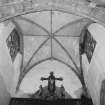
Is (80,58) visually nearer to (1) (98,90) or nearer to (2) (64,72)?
(2) (64,72)

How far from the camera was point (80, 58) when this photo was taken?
486 inches


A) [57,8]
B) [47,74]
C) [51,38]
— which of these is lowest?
[47,74]

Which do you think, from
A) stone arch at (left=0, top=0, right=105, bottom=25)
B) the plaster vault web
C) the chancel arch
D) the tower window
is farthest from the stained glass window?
stone arch at (left=0, top=0, right=105, bottom=25)

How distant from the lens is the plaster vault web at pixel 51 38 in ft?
36.7

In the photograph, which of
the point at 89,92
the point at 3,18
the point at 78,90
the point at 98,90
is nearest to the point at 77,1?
the point at 3,18

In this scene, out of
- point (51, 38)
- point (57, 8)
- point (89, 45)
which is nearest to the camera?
point (57, 8)

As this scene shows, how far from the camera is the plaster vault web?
11188 mm

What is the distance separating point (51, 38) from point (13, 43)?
7.29 feet

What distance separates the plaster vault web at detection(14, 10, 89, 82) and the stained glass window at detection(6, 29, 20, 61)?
0.44 metres

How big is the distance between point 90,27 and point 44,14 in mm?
2413

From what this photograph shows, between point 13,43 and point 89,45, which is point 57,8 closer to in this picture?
point 89,45

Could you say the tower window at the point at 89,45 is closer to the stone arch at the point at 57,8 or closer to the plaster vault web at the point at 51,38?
the plaster vault web at the point at 51,38

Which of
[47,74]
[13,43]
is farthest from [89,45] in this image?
[13,43]

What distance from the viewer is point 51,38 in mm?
12188
